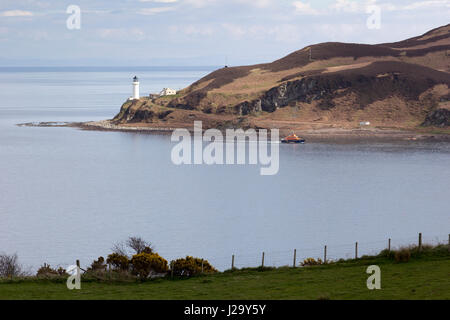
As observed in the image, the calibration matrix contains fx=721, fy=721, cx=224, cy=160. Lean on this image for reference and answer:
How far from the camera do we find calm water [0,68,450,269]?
51.1 m

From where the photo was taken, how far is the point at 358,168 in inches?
3866

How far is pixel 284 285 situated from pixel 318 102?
150 meters

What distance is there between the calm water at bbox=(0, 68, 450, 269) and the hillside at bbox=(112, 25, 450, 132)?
3721cm

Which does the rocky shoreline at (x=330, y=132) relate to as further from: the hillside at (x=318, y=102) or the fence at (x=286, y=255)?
the fence at (x=286, y=255)

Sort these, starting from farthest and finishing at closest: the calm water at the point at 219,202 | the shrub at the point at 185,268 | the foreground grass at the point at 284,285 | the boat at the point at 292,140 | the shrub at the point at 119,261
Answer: the boat at the point at 292,140 → the calm water at the point at 219,202 → the shrub at the point at 119,261 → the shrub at the point at 185,268 → the foreground grass at the point at 284,285

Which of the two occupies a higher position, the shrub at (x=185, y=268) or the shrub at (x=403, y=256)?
the shrub at (x=403, y=256)

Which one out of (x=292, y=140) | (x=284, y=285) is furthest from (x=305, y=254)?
(x=292, y=140)

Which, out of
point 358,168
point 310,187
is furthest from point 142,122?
Answer: point 310,187

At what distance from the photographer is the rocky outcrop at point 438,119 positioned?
153 metres

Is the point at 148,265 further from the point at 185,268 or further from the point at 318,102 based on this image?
the point at 318,102

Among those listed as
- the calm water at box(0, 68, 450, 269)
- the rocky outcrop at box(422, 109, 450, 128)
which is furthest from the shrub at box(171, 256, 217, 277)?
the rocky outcrop at box(422, 109, 450, 128)

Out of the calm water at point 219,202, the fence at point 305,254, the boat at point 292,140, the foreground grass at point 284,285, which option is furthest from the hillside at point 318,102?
the foreground grass at point 284,285
